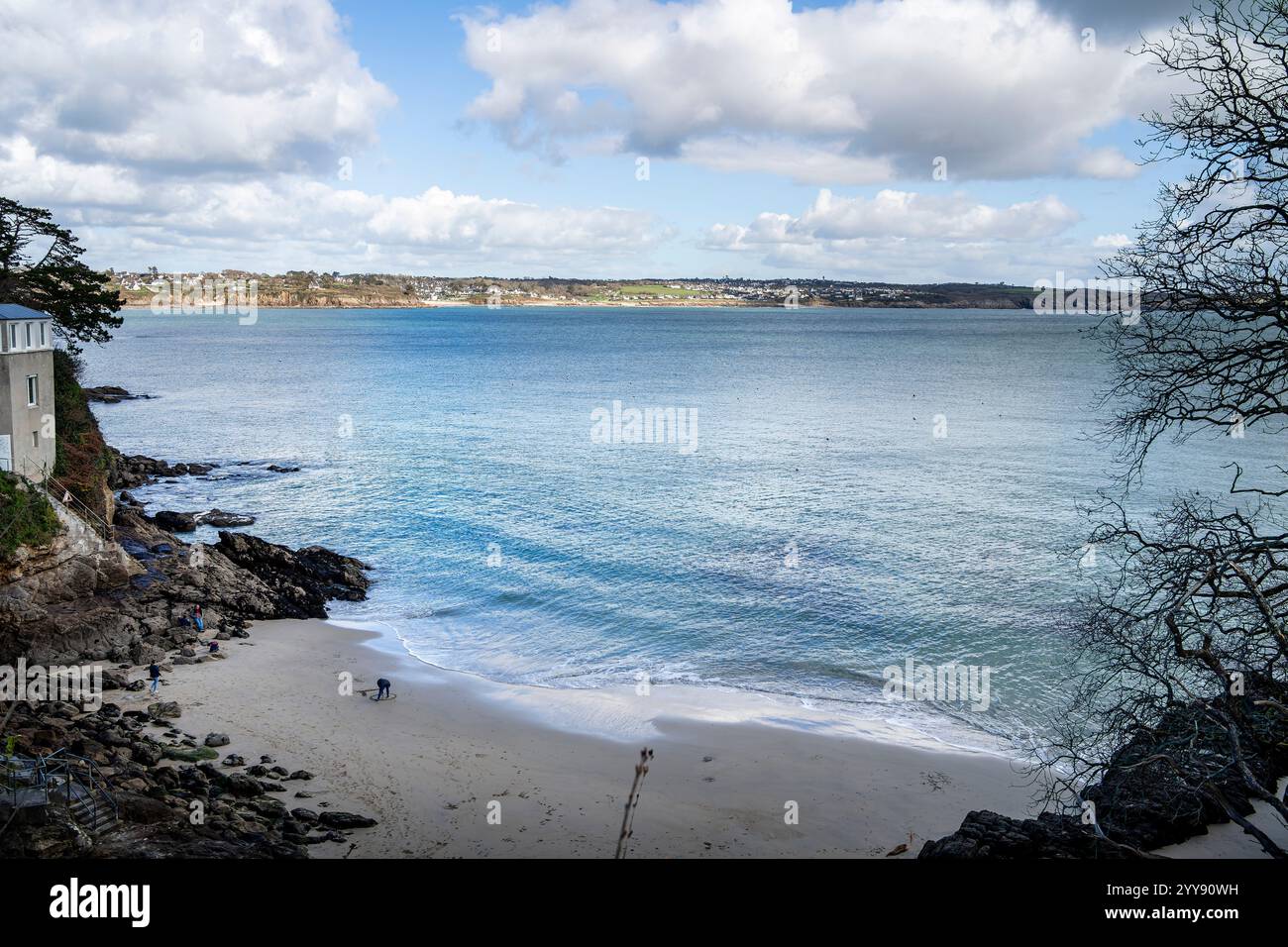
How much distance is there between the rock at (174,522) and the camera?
1670 inches

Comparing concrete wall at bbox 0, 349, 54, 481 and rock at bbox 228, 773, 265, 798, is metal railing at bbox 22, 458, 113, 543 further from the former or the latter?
rock at bbox 228, 773, 265, 798

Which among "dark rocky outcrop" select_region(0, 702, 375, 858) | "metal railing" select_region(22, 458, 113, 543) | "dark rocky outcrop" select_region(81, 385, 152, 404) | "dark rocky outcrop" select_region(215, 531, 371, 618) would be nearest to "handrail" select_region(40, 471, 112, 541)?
"metal railing" select_region(22, 458, 113, 543)

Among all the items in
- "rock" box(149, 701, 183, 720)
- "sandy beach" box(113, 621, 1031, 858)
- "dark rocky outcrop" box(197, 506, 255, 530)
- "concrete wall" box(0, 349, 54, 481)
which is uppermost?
"concrete wall" box(0, 349, 54, 481)

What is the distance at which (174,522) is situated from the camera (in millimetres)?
42688

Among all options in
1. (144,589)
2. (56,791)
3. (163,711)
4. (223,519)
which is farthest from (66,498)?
(56,791)

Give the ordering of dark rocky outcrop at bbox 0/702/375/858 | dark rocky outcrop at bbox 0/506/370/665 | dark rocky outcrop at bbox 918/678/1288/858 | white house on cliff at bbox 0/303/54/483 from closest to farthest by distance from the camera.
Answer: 1. dark rocky outcrop at bbox 918/678/1288/858
2. dark rocky outcrop at bbox 0/702/375/858
3. dark rocky outcrop at bbox 0/506/370/665
4. white house on cliff at bbox 0/303/54/483

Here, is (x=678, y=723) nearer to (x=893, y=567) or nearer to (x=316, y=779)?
(x=316, y=779)

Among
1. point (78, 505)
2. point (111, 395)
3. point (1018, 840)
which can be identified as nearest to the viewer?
point (1018, 840)

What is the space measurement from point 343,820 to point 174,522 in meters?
29.5

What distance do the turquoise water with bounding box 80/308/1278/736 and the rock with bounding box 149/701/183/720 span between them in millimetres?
8371

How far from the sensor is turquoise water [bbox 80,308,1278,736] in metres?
30.0

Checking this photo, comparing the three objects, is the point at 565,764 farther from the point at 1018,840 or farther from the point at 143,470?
the point at 143,470

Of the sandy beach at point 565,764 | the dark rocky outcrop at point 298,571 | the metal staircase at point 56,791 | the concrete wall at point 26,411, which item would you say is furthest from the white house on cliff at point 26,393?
the metal staircase at point 56,791

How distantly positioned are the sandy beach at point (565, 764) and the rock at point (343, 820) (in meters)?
0.32
